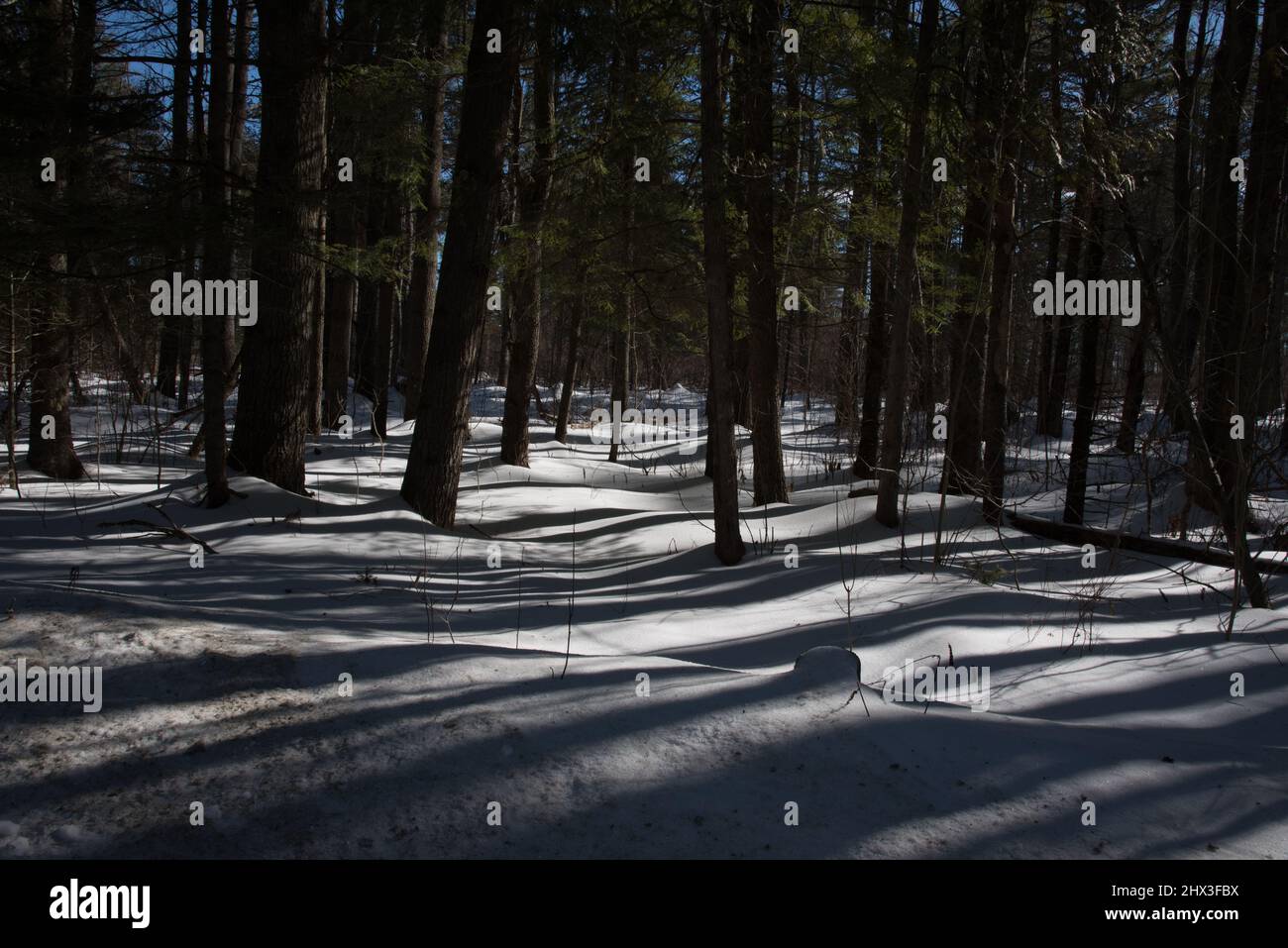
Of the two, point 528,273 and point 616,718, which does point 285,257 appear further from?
point 616,718

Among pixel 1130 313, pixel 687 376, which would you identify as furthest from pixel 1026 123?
pixel 687 376

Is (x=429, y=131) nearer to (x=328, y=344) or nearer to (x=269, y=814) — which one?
(x=328, y=344)

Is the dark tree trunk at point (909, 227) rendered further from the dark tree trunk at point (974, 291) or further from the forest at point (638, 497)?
the dark tree trunk at point (974, 291)

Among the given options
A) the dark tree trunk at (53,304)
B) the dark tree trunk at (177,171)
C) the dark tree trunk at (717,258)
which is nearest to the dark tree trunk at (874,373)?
the dark tree trunk at (717,258)

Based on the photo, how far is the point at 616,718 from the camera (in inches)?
129

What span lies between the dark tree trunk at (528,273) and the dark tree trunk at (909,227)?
142 inches

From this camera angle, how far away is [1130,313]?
8672 mm

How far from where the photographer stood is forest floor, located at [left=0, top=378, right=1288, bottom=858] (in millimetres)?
2668

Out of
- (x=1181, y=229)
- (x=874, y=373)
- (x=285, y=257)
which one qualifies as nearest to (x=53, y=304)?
(x=285, y=257)

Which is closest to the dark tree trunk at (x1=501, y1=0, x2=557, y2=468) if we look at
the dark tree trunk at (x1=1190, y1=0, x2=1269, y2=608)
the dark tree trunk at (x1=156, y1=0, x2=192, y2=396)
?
the dark tree trunk at (x1=156, y1=0, x2=192, y2=396)

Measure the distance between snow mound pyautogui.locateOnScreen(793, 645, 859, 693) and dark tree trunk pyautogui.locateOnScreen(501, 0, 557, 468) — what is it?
6742mm

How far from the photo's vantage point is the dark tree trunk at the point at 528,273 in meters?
10.4

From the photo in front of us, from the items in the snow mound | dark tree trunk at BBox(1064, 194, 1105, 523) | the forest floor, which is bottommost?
the forest floor

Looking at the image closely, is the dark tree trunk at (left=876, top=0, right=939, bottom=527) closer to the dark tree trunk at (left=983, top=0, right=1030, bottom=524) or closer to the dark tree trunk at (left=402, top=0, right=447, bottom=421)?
the dark tree trunk at (left=983, top=0, right=1030, bottom=524)
